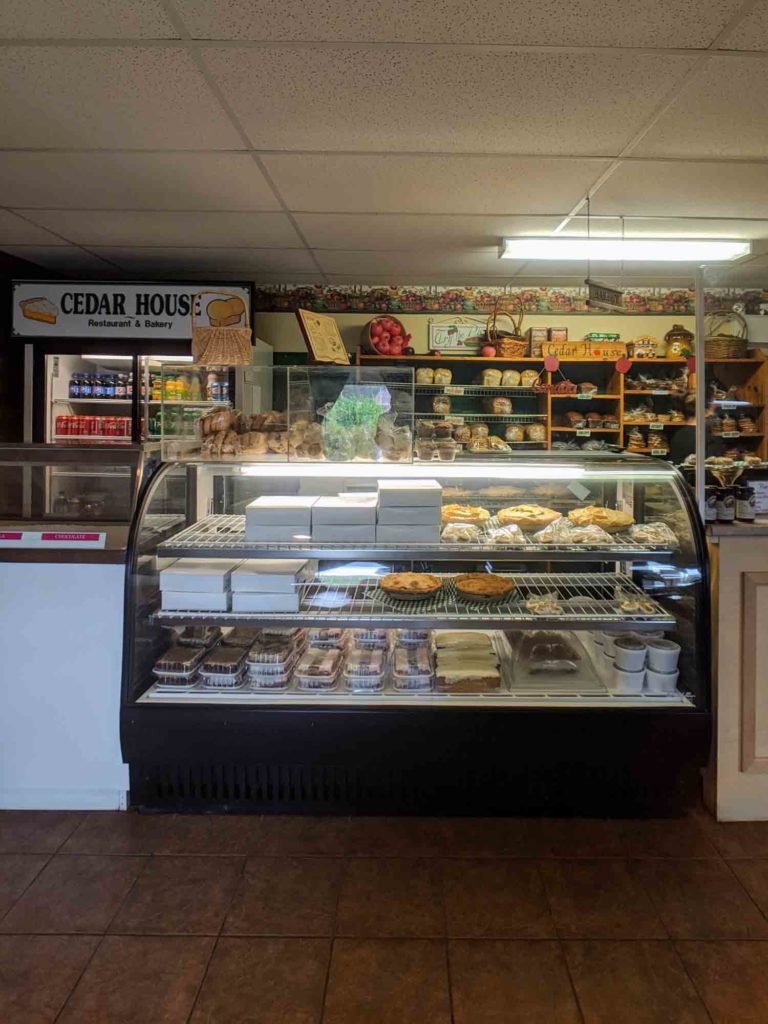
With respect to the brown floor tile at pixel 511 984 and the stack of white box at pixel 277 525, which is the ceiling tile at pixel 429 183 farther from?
the brown floor tile at pixel 511 984

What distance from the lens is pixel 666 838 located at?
110 inches

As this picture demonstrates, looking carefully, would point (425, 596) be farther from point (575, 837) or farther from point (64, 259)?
point (64, 259)

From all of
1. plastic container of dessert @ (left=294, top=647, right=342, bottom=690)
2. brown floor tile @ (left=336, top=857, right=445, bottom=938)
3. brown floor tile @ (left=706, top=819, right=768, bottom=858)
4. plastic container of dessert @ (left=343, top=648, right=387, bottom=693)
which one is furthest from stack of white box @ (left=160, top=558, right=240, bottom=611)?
brown floor tile @ (left=706, top=819, right=768, bottom=858)

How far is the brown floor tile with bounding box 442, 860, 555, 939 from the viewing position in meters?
2.27

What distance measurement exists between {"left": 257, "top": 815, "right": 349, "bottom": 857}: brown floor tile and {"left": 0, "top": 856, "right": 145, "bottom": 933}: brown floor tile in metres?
0.47

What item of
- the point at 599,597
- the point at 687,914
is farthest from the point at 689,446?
the point at 687,914

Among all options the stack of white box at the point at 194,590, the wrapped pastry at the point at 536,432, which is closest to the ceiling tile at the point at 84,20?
the stack of white box at the point at 194,590

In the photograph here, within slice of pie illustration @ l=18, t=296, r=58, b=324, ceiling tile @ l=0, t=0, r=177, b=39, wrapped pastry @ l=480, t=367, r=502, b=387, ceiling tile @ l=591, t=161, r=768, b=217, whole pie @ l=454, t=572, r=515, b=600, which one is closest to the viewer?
ceiling tile @ l=0, t=0, r=177, b=39

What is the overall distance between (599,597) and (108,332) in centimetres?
420

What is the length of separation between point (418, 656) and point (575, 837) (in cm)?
92

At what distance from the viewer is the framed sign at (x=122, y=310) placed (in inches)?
213

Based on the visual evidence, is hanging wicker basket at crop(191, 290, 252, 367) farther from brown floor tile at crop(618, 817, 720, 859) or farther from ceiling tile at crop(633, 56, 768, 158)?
brown floor tile at crop(618, 817, 720, 859)

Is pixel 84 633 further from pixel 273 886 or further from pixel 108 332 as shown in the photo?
pixel 108 332

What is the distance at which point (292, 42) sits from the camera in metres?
2.22
